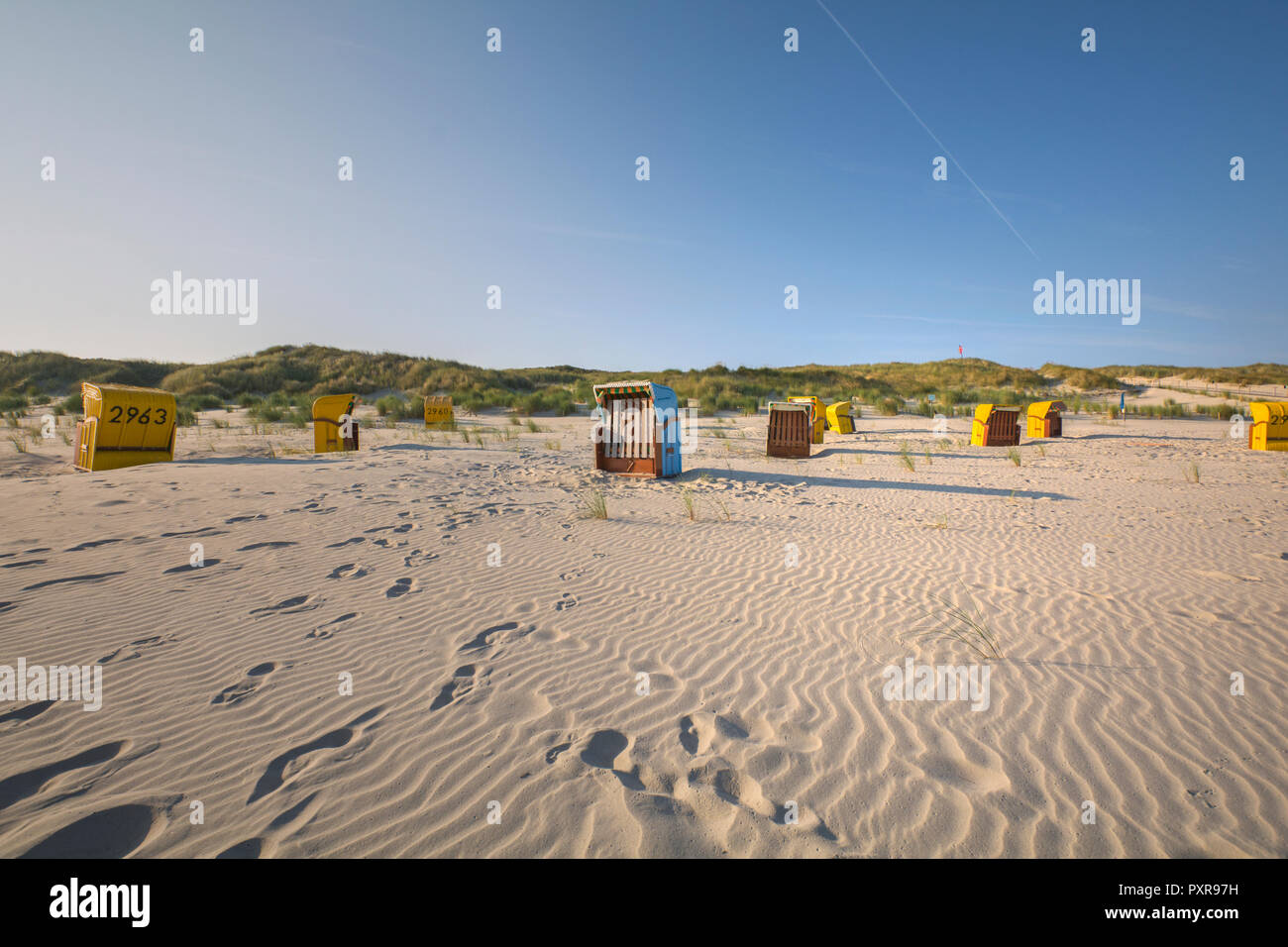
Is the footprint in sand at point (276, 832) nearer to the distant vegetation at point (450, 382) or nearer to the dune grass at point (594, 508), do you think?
the dune grass at point (594, 508)

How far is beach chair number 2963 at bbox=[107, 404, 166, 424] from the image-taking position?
30.9ft

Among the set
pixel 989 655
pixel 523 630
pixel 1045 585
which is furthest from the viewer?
pixel 1045 585

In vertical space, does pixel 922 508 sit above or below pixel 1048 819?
above

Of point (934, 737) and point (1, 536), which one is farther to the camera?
point (1, 536)

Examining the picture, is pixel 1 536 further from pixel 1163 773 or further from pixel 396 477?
pixel 1163 773

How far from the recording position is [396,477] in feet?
30.9

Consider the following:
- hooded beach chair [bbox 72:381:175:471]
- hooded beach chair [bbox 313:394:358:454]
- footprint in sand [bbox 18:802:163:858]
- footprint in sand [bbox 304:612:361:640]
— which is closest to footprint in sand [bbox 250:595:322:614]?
footprint in sand [bbox 304:612:361:640]

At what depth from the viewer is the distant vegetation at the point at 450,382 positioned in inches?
1035

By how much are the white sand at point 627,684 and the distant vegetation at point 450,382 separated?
18576 millimetres

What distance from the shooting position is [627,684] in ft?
10.5

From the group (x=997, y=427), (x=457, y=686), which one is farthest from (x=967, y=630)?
(x=997, y=427)
